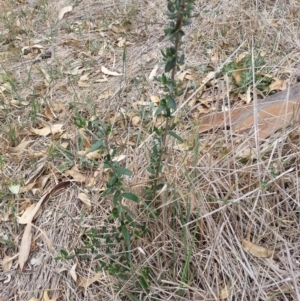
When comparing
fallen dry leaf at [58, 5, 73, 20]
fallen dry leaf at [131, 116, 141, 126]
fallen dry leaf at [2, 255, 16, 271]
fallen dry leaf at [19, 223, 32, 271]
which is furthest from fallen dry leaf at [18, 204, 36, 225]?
fallen dry leaf at [58, 5, 73, 20]

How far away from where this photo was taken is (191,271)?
134 centimetres

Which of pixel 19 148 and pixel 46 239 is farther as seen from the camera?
pixel 19 148

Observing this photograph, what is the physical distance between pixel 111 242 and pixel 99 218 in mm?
212

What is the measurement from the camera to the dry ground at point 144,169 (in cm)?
132

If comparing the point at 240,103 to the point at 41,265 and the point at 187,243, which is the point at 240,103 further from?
the point at 41,265

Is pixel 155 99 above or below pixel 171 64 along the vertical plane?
below

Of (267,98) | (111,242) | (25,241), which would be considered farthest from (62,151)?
(267,98)

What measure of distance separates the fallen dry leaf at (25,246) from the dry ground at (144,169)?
0.7 inches

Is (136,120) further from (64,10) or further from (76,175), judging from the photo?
(64,10)

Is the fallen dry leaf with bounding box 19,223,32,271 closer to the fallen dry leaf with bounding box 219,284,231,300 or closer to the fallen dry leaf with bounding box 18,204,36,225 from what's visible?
the fallen dry leaf with bounding box 18,204,36,225

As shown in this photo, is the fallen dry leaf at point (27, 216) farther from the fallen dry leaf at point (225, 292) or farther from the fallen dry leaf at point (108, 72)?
the fallen dry leaf at point (108, 72)

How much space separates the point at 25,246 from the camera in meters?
1.52

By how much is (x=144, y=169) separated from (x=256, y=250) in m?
0.45

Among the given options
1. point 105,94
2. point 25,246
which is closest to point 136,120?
point 105,94
